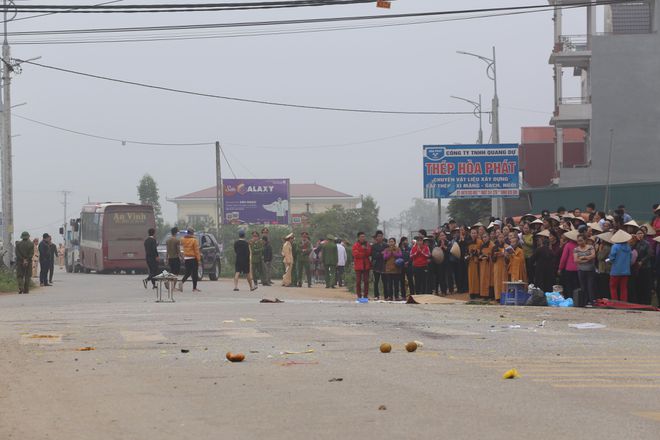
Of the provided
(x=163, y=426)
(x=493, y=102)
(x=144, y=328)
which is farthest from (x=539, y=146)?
(x=163, y=426)

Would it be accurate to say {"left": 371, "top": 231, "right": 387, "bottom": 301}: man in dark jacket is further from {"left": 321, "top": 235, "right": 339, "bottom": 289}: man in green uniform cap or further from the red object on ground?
the red object on ground

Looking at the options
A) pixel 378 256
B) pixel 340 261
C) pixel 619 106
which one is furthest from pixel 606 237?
pixel 619 106

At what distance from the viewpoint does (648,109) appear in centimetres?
5984

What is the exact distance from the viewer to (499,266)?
27594 mm

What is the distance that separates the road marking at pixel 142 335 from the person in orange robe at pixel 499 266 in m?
10.8

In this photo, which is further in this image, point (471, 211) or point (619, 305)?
point (471, 211)

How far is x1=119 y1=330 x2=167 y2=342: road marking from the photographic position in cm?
1728

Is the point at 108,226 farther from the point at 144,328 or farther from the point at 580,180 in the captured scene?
the point at 144,328

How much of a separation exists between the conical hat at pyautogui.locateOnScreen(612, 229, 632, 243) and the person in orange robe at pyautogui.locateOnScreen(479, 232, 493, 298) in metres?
4.80

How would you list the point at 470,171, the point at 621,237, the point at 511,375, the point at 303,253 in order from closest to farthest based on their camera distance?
the point at 511,375 → the point at 621,237 → the point at 303,253 → the point at 470,171

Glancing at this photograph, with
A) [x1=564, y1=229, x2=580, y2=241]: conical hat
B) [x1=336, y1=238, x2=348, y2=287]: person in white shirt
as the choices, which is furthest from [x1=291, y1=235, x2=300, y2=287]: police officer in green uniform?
[x1=564, y1=229, x2=580, y2=241]: conical hat

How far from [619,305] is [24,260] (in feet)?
59.6

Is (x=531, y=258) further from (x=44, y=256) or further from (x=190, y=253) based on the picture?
(x=44, y=256)

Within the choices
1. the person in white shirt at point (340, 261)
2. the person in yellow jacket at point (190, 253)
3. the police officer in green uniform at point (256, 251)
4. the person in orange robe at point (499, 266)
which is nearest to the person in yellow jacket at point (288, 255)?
the person in white shirt at point (340, 261)
